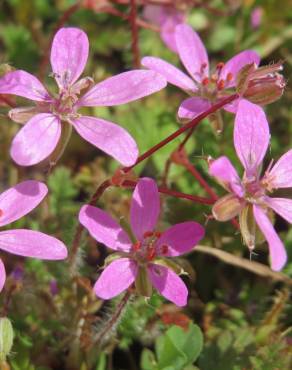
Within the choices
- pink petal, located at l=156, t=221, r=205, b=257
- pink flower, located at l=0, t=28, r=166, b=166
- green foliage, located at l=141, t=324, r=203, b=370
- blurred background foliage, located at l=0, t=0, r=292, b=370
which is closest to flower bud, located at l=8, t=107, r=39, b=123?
pink flower, located at l=0, t=28, r=166, b=166

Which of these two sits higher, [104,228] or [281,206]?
[281,206]

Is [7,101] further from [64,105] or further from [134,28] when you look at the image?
[134,28]

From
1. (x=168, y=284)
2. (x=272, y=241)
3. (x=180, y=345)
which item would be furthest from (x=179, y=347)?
(x=272, y=241)

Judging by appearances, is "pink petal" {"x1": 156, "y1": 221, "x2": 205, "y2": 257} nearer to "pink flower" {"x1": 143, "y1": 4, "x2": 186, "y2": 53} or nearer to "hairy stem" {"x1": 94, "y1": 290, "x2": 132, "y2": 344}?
"hairy stem" {"x1": 94, "y1": 290, "x2": 132, "y2": 344}

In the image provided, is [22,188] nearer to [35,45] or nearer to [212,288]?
[212,288]

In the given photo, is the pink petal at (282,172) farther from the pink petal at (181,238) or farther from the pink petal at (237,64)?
the pink petal at (237,64)

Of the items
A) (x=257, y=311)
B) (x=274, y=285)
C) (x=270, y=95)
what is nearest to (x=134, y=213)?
(x=270, y=95)
